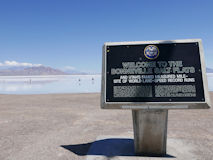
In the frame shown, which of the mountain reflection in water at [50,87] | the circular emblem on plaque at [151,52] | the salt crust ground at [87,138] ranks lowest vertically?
the salt crust ground at [87,138]

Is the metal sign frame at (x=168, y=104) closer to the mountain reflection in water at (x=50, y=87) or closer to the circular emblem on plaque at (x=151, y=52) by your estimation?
the circular emblem on plaque at (x=151, y=52)

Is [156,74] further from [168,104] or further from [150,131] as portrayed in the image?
[150,131]

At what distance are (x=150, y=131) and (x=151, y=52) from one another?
5.56ft

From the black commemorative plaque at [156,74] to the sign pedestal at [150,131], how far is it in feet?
1.06

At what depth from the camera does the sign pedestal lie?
3.26 metres

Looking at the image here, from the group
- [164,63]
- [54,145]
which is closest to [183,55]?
[164,63]

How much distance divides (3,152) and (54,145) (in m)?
1.15

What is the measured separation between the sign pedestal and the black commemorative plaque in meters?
0.32

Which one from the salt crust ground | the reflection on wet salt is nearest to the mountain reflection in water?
the reflection on wet salt

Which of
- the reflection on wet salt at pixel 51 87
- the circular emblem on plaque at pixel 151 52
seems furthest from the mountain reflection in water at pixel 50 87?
the circular emblem on plaque at pixel 151 52

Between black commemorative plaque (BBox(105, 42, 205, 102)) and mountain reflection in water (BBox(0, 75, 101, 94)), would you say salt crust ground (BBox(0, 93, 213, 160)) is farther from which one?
mountain reflection in water (BBox(0, 75, 101, 94))

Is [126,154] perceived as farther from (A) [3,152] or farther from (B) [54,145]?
(A) [3,152]

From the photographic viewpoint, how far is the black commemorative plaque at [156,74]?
322 cm

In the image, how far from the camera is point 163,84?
3270mm
